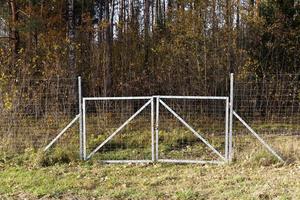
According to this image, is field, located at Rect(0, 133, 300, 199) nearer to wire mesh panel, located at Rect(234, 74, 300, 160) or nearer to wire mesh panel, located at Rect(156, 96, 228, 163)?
wire mesh panel, located at Rect(156, 96, 228, 163)

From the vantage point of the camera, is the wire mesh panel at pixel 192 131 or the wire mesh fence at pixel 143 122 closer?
the wire mesh panel at pixel 192 131

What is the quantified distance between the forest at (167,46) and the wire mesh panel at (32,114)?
4.70 metres

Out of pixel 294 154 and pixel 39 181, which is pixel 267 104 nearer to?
pixel 294 154

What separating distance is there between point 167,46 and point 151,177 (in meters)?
11.1

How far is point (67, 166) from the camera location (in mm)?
8984

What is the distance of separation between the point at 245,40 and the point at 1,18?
10.1m

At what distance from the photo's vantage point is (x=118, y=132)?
1005 cm

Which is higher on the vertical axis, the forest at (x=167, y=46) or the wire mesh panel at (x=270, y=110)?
the forest at (x=167, y=46)

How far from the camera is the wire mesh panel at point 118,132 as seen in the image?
9766mm

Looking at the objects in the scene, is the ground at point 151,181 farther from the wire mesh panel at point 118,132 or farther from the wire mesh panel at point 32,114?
the wire mesh panel at point 32,114

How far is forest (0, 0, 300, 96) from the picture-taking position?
55.2 feet

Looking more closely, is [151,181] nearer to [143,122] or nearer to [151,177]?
[151,177]

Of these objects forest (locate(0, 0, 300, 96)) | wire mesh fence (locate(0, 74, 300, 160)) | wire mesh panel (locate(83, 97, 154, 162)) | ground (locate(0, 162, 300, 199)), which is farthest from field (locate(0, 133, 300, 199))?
forest (locate(0, 0, 300, 96))

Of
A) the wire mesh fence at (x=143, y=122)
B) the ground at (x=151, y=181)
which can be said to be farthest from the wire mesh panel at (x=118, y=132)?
the ground at (x=151, y=181)
